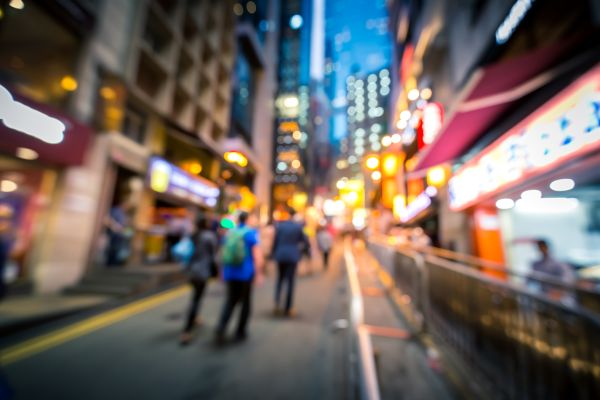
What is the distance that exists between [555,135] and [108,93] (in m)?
9.42

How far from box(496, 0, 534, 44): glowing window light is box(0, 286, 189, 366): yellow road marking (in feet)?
31.4

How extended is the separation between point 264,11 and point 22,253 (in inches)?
1125

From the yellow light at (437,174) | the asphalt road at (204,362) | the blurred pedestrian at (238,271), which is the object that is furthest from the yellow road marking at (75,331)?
the yellow light at (437,174)

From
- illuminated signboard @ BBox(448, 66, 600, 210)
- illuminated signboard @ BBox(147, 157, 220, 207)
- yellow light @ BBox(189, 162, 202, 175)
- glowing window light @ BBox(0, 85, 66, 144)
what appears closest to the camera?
glowing window light @ BBox(0, 85, 66, 144)

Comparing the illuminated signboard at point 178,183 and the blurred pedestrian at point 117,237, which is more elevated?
the illuminated signboard at point 178,183

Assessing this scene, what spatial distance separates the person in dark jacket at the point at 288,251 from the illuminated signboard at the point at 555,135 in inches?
135

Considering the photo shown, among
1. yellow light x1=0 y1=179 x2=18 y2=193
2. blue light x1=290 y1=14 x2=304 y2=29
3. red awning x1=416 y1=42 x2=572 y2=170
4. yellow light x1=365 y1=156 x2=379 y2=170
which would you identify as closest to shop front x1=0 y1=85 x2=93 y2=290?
yellow light x1=0 y1=179 x2=18 y2=193

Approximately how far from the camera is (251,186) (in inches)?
803

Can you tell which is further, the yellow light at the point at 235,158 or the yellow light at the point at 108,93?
the yellow light at the point at 108,93

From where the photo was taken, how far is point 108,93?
6.98 metres

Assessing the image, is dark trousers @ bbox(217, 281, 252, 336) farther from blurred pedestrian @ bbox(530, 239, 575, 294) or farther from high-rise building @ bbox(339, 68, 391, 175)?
blurred pedestrian @ bbox(530, 239, 575, 294)

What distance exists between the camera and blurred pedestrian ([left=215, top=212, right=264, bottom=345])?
3.42 metres

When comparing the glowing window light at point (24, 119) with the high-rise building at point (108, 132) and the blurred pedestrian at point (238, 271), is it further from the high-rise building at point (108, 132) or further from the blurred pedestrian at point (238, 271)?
the blurred pedestrian at point (238, 271)

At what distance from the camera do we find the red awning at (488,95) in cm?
345
